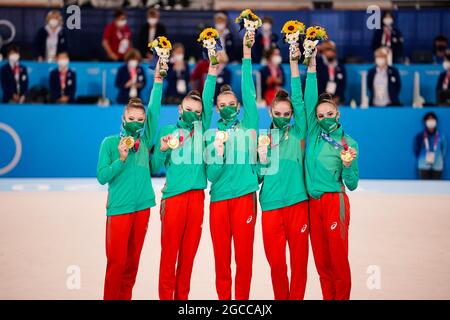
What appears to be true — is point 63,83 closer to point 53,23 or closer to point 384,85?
point 53,23

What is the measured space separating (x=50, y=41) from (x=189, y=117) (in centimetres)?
1072

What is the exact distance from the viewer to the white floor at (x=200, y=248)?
300 inches

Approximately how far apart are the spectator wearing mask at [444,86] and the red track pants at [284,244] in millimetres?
10221

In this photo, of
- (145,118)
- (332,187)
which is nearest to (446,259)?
(332,187)

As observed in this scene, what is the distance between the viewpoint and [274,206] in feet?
22.8

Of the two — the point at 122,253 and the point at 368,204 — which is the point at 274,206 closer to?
the point at 122,253

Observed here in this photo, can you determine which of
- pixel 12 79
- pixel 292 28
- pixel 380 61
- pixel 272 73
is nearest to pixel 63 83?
pixel 12 79

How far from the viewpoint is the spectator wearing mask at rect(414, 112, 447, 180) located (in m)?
15.7

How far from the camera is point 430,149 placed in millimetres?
15781

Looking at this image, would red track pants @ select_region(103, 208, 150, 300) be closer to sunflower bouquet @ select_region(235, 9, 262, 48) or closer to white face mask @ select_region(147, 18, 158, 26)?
sunflower bouquet @ select_region(235, 9, 262, 48)

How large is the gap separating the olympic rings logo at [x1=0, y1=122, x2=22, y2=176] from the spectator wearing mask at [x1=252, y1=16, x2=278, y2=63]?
16.7ft

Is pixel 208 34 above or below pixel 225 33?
below

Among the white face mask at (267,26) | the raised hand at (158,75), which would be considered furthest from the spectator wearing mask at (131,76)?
the raised hand at (158,75)

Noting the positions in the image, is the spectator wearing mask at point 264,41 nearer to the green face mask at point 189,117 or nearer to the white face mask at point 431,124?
the white face mask at point 431,124
